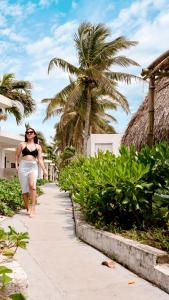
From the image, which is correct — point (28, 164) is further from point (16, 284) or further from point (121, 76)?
point (121, 76)

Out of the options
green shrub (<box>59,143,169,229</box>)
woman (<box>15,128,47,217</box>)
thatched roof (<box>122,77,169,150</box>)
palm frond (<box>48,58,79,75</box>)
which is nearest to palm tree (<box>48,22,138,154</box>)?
palm frond (<box>48,58,79,75</box>)

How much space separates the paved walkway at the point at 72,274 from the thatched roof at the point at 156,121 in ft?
10.1

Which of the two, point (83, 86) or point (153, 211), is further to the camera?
point (83, 86)

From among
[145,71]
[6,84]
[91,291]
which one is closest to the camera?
[91,291]

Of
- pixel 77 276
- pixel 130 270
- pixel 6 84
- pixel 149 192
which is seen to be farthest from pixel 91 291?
pixel 6 84

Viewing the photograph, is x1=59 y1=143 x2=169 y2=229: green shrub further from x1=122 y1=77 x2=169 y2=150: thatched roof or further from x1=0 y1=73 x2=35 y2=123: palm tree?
x1=0 y1=73 x2=35 y2=123: palm tree

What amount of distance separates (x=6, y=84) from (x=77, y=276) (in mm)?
25193

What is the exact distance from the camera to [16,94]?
28297mm

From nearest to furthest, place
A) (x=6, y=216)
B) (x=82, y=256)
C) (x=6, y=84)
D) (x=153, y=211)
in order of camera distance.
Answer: (x=82, y=256), (x=153, y=211), (x=6, y=216), (x=6, y=84)

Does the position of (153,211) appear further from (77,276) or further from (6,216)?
(6,216)

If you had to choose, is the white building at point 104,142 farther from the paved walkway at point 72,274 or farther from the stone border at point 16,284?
the stone border at point 16,284

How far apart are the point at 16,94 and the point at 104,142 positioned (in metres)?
7.84

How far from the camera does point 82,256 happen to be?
4.82 m

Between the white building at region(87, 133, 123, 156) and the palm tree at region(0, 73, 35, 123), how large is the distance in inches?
241
